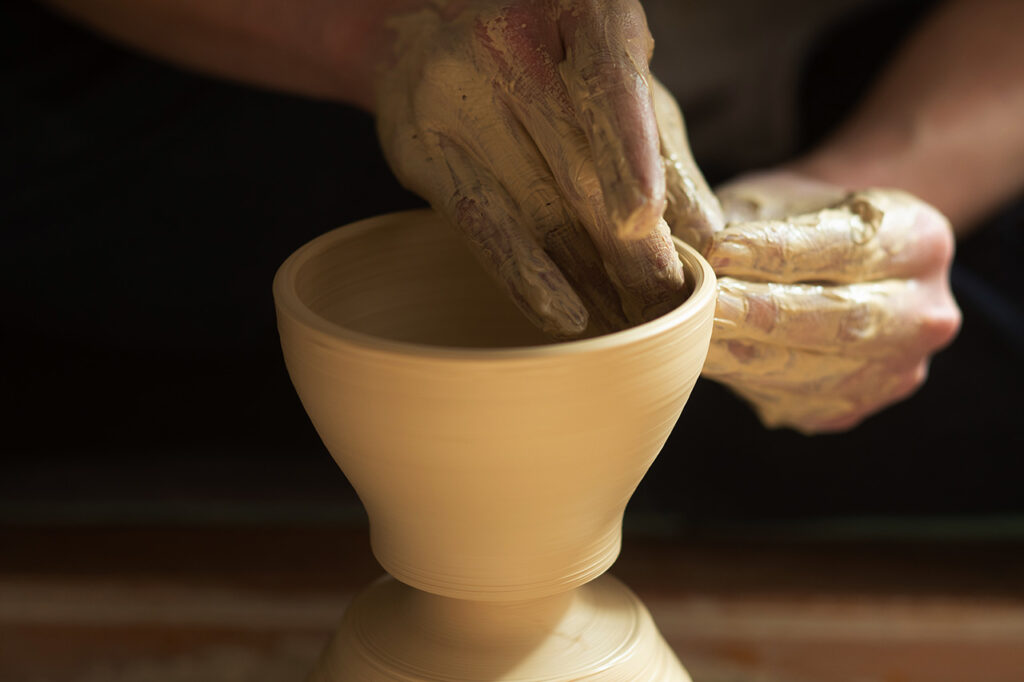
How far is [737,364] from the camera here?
3.03 ft

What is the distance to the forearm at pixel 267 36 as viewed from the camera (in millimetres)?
1075

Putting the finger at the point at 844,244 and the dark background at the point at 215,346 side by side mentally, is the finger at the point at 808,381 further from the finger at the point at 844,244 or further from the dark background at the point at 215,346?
the dark background at the point at 215,346

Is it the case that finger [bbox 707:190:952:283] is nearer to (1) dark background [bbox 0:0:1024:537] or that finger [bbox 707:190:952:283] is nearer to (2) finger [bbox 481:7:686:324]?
(2) finger [bbox 481:7:686:324]

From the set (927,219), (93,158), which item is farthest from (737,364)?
(93,158)

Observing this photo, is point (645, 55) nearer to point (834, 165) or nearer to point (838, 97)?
point (834, 165)

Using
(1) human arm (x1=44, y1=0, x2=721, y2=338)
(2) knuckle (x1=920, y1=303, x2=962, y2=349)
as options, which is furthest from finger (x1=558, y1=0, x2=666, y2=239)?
(2) knuckle (x1=920, y1=303, x2=962, y2=349)

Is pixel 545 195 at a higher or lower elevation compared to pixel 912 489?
higher

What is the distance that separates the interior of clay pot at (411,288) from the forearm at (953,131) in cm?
58

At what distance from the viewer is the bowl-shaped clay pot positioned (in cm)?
64

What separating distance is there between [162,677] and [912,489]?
1.04 meters

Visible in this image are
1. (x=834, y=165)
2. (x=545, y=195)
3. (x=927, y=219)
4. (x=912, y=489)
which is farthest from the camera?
(x=912, y=489)

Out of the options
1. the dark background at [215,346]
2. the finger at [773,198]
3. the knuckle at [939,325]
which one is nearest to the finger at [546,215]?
the finger at [773,198]

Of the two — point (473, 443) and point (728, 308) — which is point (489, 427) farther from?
point (728, 308)

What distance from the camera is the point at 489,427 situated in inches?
25.6
